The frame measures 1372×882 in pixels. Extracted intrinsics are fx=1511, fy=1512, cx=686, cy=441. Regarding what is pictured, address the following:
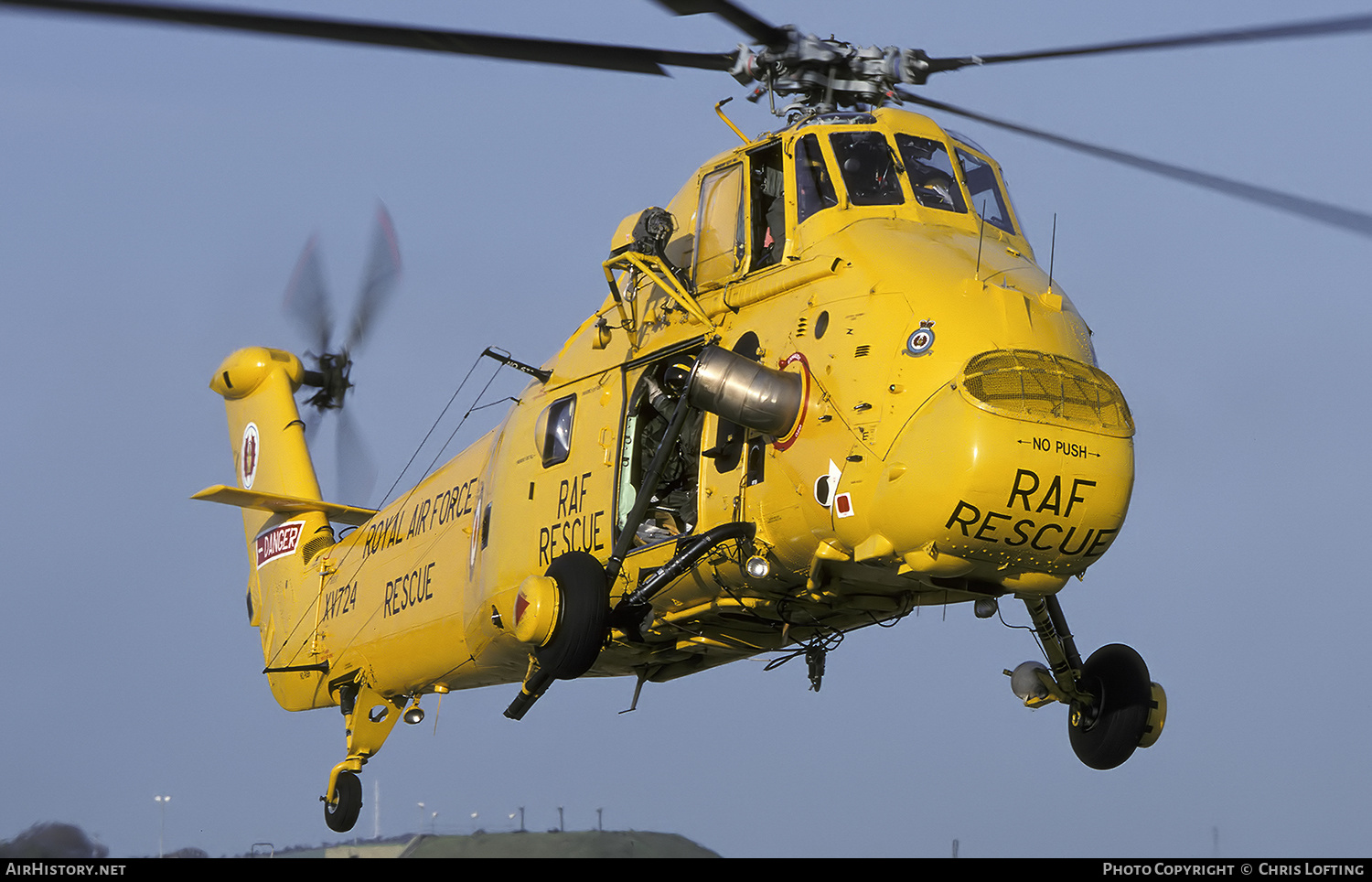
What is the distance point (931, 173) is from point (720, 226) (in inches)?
69.1

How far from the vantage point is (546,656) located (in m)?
11.6

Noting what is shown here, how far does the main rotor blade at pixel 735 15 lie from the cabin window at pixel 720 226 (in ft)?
4.10

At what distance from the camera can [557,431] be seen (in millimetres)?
13297

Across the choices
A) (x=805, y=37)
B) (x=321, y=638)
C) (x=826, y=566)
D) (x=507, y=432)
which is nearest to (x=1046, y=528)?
(x=826, y=566)

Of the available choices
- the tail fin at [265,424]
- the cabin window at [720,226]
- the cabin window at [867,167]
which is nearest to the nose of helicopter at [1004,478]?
the cabin window at [867,167]

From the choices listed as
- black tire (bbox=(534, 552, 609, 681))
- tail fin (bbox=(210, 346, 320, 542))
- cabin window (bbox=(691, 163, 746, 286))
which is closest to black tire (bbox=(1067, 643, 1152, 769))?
black tire (bbox=(534, 552, 609, 681))

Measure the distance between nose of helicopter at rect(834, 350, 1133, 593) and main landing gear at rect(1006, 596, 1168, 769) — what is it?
94.1 inches

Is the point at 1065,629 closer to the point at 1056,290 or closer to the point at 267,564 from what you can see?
the point at 1056,290

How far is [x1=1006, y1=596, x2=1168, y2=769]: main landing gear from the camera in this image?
12414 millimetres

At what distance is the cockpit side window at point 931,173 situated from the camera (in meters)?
12.0

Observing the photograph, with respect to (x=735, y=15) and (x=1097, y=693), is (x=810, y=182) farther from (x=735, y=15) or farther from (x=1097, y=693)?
(x=1097, y=693)

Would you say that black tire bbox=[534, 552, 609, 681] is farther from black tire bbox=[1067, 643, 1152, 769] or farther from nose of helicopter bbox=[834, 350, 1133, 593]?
black tire bbox=[1067, 643, 1152, 769]

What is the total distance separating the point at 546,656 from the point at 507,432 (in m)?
3.33

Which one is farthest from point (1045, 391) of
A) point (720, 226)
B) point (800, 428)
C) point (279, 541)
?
point (279, 541)
